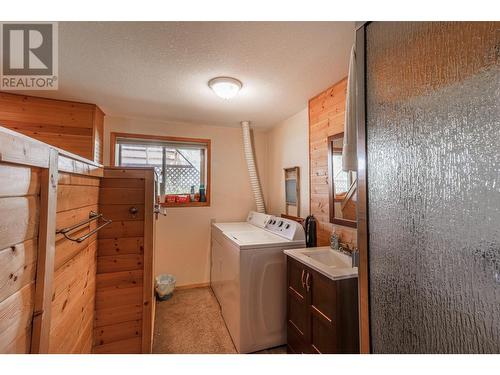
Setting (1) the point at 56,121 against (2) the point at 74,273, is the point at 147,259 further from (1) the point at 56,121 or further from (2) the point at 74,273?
(1) the point at 56,121

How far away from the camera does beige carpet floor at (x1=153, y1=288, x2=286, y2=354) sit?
1979mm

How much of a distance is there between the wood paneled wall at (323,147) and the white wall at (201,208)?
129cm

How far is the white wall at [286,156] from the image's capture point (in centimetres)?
255

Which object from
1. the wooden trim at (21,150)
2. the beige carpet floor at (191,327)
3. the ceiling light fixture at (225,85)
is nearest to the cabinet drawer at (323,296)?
the beige carpet floor at (191,327)

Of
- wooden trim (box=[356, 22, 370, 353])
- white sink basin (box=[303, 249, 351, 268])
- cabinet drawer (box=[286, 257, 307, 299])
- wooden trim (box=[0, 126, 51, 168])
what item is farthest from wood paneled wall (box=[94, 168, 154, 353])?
wooden trim (box=[356, 22, 370, 353])

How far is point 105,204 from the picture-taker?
61.4 inches

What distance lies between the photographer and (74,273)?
113cm

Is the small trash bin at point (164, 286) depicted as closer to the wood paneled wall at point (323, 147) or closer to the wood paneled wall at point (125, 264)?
the wood paneled wall at point (125, 264)

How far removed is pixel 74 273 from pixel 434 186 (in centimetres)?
155

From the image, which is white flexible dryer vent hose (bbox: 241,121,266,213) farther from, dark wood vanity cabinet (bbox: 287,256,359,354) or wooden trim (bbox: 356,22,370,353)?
wooden trim (bbox: 356,22,370,353)

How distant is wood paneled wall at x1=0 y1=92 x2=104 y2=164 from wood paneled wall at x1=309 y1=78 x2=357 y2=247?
94.9 inches

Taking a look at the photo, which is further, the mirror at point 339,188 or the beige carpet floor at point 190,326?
the beige carpet floor at point 190,326

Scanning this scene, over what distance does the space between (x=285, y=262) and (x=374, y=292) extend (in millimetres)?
1239
